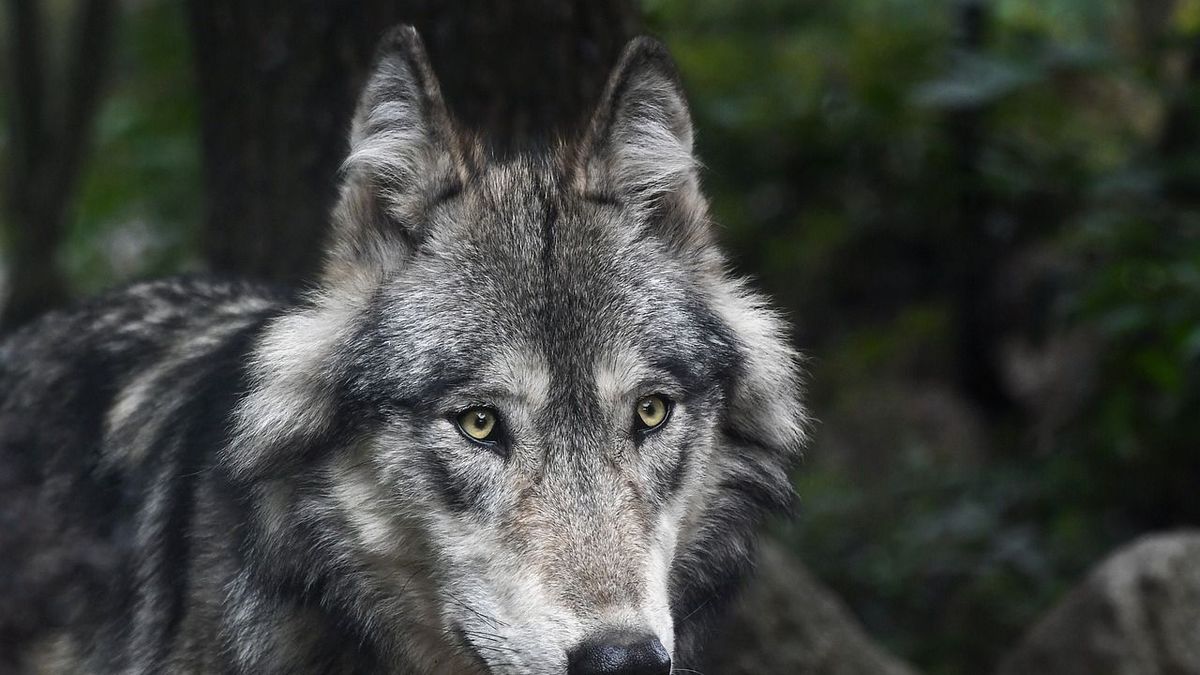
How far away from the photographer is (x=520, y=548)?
296 cm

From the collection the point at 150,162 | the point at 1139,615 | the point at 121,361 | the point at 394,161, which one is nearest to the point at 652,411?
the point at 394,161

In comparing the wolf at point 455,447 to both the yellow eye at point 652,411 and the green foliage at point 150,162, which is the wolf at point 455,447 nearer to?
the yellow eye at point 652,411

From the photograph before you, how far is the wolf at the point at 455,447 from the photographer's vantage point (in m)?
3.05

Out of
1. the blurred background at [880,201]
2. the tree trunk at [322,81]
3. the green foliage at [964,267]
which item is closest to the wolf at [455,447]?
the tree trunk at [322,81]

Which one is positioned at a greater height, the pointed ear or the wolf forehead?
the pointed ear

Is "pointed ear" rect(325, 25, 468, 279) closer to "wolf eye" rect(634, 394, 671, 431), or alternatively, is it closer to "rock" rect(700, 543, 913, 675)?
"wolf eye" rect(634, 394, 671, 431)

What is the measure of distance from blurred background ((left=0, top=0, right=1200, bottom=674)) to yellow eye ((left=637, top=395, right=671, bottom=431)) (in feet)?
5.82

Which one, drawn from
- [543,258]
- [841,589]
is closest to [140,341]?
[543,258]

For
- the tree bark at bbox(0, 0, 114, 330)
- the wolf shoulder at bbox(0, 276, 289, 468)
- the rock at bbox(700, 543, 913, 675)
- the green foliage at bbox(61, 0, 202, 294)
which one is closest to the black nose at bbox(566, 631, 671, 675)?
the wolf shoulder at bbox(0, 276, 289, 468)

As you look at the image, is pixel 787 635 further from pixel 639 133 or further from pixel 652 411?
pixel 639 133

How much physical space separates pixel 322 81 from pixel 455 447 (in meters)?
2.40

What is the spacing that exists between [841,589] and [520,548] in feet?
13.7

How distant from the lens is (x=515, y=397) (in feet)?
10.2

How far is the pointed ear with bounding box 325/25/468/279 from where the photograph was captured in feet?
10.7
